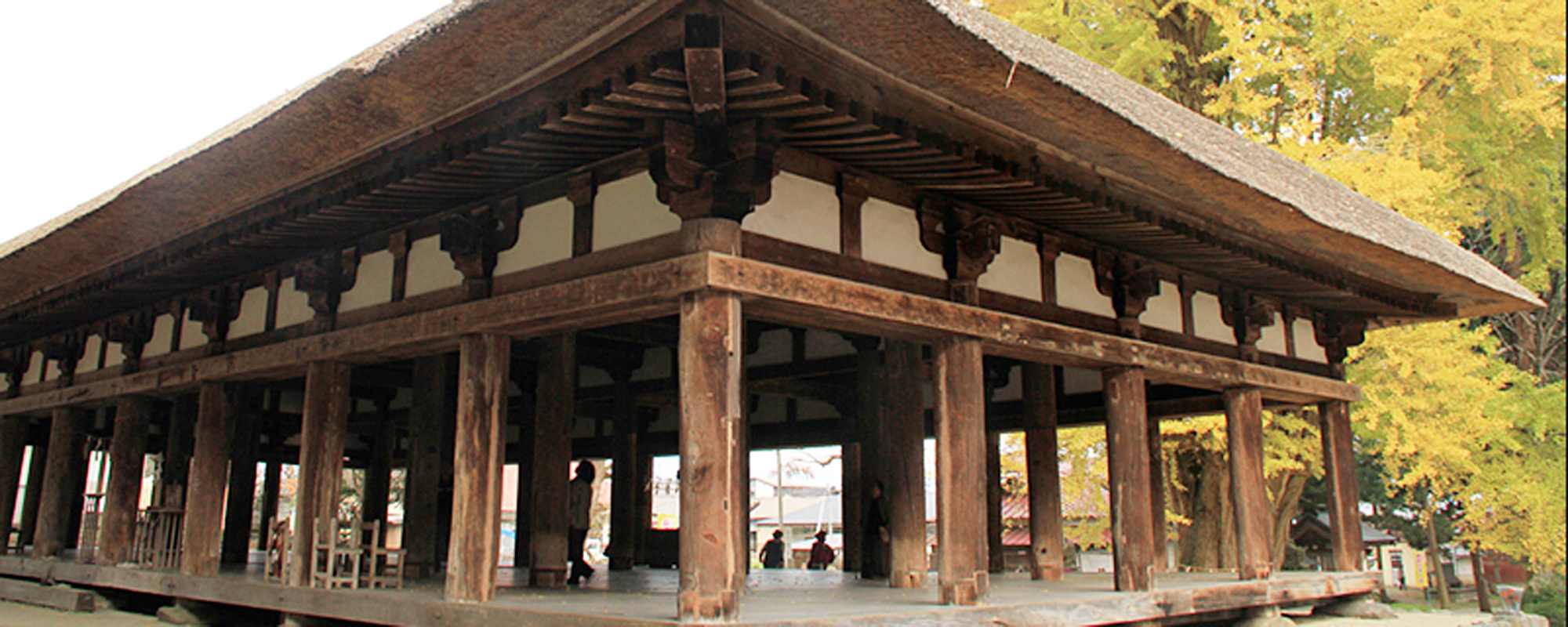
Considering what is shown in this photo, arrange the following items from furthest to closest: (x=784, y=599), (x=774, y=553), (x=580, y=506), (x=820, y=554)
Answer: (x=774, y=553)
(x=820, y=554)
(x=580, y=506)
(x=784, y=599)

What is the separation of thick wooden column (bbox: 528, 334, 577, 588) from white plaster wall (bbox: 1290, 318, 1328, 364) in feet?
24.8

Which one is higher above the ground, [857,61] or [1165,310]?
[857,61]

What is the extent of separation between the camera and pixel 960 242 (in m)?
7.20

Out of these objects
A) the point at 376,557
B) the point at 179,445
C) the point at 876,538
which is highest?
the point at 179,445

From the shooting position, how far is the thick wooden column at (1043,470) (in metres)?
9.99

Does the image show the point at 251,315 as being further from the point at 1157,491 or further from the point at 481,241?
the point at 1157,491

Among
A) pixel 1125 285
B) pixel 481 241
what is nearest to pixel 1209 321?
pixel 1125 285

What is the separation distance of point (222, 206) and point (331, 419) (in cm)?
189

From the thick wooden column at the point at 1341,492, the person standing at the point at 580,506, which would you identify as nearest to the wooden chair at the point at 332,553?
the person standing at the point at 580,506

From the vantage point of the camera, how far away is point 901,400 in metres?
8.82

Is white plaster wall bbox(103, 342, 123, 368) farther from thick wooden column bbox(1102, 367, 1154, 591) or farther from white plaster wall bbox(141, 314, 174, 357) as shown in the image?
thick wooden column bbox(1102, 367, 1154, 591)

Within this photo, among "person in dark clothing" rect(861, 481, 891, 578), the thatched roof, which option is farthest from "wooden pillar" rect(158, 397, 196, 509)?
"person in dark clothing" rect(861, 481, 891, 578)

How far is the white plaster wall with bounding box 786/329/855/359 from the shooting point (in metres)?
10.6

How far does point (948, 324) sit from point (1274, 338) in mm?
5601
